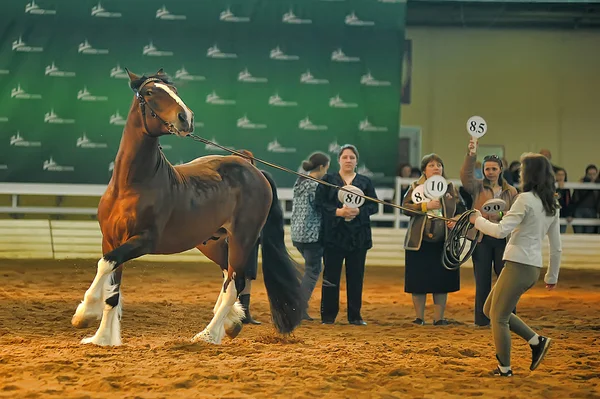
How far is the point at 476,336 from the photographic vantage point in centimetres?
768

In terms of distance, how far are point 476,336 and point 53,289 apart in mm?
5183

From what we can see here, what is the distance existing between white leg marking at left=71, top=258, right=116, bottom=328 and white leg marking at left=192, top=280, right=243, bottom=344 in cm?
93

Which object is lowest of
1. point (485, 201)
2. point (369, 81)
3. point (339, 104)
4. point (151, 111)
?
point (485, 201)

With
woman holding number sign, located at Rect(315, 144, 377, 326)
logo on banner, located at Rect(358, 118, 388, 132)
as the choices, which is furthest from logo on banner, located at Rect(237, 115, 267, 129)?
woman holding number sign, located at Rect(315, 144, 377, 326)

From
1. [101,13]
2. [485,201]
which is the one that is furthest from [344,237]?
[101,13]

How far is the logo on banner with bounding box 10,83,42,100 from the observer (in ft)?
47.1

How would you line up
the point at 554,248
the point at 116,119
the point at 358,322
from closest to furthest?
the point at 554,248, the point at 358,322, the point at 116,119

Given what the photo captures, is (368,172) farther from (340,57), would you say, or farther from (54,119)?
(54,119)

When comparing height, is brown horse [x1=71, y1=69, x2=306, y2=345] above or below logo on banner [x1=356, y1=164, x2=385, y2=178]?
below

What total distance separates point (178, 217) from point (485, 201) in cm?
304

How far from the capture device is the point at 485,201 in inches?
323

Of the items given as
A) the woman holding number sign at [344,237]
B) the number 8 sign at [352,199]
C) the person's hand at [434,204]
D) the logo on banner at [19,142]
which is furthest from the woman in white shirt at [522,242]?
the logo on banner at [19,142]

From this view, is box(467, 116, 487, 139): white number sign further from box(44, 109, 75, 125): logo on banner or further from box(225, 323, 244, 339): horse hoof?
box(44, 109, 75, 125): logo on banner

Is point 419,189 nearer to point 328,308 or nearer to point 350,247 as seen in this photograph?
point 350,247
